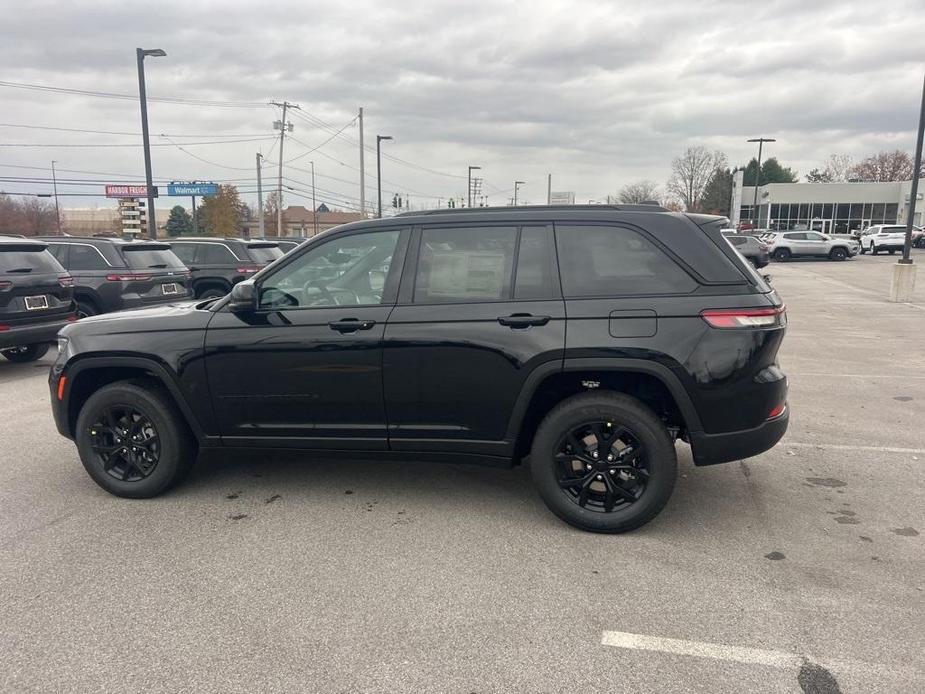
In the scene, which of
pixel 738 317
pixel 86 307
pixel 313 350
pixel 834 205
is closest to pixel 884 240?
pixel 834 205

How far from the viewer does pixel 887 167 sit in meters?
84.0

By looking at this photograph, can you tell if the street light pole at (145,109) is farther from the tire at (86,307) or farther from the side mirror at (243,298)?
the side mirror at (243,298)

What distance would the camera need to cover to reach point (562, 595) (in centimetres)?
316

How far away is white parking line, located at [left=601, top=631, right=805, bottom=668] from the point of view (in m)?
2.66

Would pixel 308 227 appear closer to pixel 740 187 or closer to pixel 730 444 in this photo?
pixel 740 187

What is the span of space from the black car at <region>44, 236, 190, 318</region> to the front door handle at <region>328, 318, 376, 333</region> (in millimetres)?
7766

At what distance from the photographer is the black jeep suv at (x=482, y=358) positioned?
11.8 feet

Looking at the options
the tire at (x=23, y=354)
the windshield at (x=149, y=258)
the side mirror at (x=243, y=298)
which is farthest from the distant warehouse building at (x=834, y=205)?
the side mirror at (x=243, y=298)

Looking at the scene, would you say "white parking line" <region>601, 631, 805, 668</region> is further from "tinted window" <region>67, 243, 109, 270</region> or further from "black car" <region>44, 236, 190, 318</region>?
"tinted window" <region>67, 243, 109, 270</region>

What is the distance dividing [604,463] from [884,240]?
45.4 metres

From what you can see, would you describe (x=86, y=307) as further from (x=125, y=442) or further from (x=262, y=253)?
(x=125, y=442)

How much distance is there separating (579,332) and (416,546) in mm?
1492

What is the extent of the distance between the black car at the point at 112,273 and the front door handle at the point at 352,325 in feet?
25.5

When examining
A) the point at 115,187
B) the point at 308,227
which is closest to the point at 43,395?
the point at 115,187
